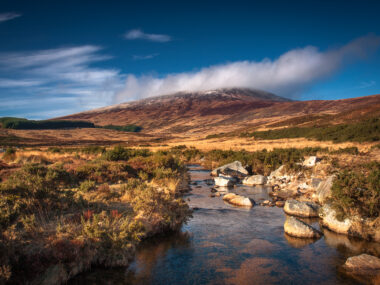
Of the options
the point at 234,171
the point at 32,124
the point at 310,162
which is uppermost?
the point at 32,124

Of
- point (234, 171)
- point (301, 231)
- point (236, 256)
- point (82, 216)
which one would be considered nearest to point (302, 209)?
point (301, 231)

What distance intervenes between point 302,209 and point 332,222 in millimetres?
1914

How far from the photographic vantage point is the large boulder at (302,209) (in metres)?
13.6

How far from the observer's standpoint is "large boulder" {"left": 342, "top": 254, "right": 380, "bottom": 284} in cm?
784

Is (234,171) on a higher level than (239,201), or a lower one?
higher

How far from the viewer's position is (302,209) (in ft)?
44.9

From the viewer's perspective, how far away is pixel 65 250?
7.73m

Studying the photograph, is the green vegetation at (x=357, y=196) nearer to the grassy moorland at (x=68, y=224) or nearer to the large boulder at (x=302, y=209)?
the large boulder at (x=302, y=209)

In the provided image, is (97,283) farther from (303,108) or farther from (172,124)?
(172,124)

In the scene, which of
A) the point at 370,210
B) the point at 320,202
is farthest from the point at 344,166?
the point at 370,210

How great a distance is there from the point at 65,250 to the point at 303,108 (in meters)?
170

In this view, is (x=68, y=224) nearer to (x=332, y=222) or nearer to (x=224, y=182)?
(x=332, y=222)

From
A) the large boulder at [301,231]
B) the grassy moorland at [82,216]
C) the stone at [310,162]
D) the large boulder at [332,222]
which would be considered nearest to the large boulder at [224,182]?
the grassy moorland at [82,216]

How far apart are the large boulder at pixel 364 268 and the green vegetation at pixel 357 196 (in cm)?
288
